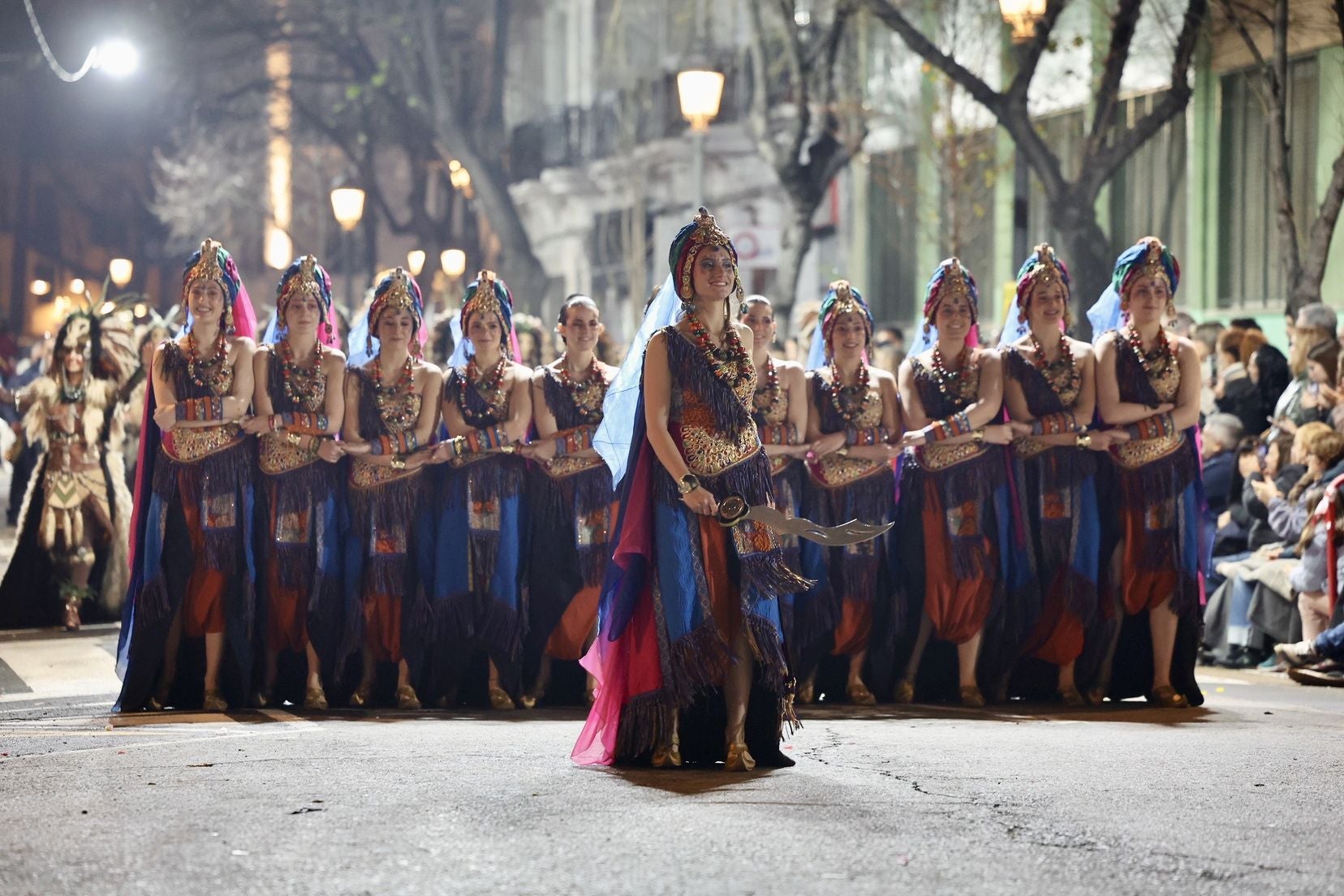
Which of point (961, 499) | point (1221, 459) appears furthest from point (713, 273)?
point (1221, 459)

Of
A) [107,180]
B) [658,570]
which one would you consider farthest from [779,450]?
[107,180]

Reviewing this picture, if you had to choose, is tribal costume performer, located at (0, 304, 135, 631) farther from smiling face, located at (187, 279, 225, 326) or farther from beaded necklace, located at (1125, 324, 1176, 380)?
beaded necklace, located at (1125, 324, 1176, 380)

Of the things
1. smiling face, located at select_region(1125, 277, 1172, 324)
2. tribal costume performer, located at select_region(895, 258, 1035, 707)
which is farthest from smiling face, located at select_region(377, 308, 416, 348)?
smiling face, located at select_region(1125, 277, 1172, 324)

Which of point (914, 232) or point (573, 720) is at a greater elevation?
point (914, 232)

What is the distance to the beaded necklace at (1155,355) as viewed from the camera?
33.6 ft

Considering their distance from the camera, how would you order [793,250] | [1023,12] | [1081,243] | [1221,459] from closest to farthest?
1. [1221,459]
2. [1023,12]
3. [1081,243]
4. [793,250]

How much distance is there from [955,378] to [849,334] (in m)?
0.56

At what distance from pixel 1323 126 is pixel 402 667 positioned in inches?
494

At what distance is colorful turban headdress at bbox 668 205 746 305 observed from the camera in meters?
7.66

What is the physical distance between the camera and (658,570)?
24.9 ft

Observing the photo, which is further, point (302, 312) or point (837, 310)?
point (837, 310)

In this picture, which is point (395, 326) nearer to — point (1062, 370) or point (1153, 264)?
point (1062, 370)

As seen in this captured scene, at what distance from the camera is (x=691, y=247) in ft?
25.2

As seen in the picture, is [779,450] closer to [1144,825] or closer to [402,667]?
[402,667]
